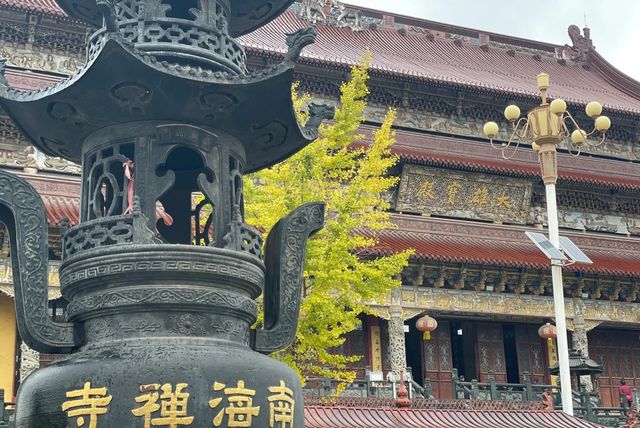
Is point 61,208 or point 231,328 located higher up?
point 61,208

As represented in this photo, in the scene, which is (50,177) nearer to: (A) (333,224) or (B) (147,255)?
(A) (333,224)

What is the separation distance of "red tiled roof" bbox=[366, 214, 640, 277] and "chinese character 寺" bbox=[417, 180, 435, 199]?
0.66m

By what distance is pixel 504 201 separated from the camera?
2475 cm

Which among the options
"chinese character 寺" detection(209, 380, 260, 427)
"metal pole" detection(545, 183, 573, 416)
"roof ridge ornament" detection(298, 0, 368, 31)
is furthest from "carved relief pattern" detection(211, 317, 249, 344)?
"roof ridge ornament" detection(298, 0, 368, 31)

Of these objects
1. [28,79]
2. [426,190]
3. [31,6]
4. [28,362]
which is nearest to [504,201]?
[426,190]

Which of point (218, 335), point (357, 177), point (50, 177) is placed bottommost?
point (218, 335)

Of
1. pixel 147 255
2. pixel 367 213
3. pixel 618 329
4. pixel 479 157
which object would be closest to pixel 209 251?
pixel 147 255

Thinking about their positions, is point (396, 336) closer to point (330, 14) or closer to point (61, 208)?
point (61, 208)

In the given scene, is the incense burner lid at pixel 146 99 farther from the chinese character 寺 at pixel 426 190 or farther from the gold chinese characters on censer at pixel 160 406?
→ the chinese character 寺 at pixel 426 190

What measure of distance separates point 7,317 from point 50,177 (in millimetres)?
3004

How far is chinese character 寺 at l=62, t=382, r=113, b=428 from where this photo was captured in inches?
172

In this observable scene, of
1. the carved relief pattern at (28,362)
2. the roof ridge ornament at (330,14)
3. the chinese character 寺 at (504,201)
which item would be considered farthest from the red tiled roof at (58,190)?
the chinese character 寺 at (504,201)

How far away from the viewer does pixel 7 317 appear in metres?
18.6

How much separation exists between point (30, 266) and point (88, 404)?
2.83ft
